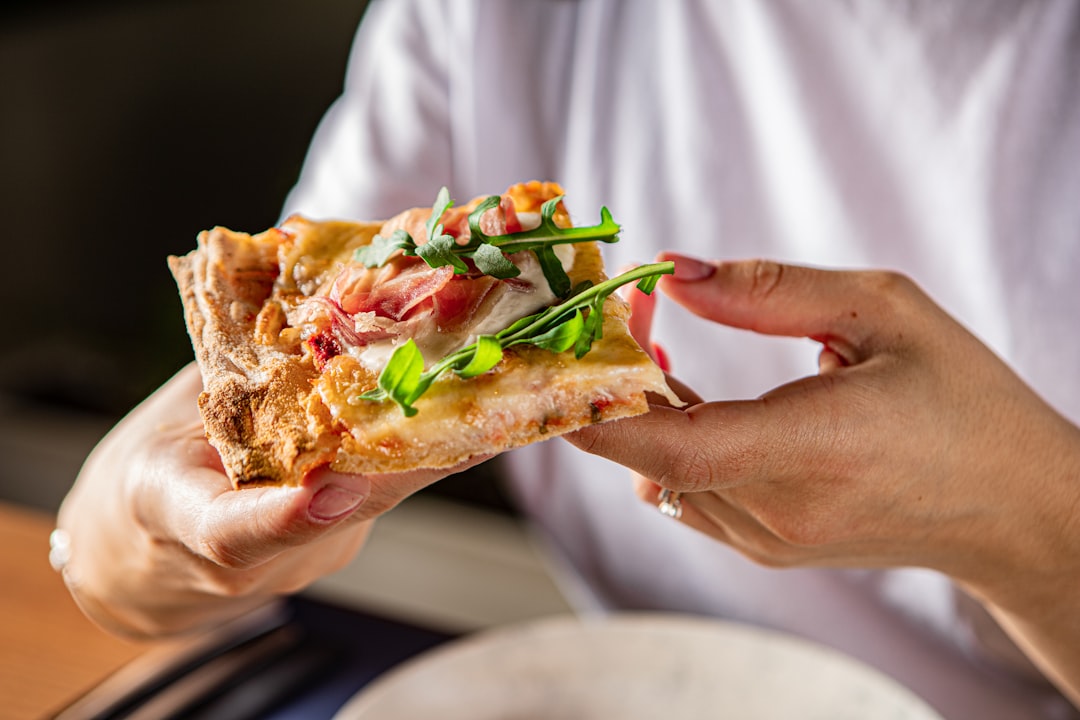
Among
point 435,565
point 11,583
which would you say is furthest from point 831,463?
point 435,565

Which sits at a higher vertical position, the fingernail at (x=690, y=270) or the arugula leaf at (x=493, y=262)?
the fingernail at (x=690, y=270)

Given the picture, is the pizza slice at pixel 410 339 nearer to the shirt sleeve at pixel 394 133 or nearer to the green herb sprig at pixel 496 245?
the green herb sprig at pixel 496 245

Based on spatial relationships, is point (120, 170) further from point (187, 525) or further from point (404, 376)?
point (404, 376)

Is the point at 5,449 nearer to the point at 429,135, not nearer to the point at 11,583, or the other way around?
the point at 11,583

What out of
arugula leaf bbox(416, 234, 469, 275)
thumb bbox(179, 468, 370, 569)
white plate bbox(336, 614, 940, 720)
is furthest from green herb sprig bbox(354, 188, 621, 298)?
white plate bbox(336, 614, 940, 720)

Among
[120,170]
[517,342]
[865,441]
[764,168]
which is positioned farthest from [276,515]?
[120,170]

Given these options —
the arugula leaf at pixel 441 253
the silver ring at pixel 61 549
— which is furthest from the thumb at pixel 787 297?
the silver ring at pixel 61 549
